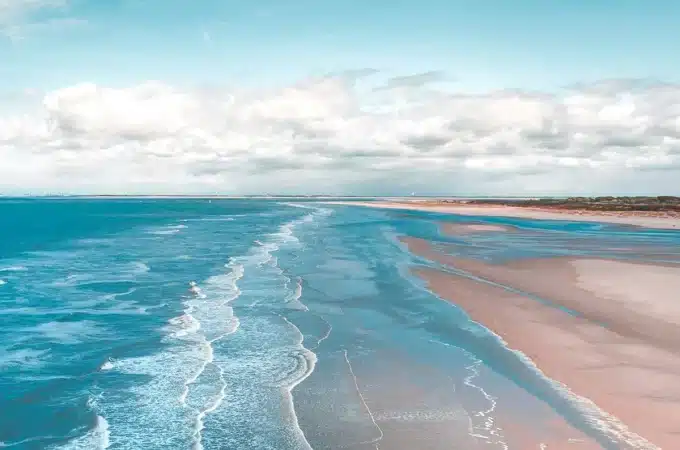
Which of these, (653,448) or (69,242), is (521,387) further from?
(69,242)

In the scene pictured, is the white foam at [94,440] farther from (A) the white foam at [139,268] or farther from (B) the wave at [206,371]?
(A) the white foam at [139,268]

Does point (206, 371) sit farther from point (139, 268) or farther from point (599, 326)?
point (139, 268)

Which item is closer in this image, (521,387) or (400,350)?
(521,387)

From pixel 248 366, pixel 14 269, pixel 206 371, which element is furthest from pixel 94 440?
pixel 14 269

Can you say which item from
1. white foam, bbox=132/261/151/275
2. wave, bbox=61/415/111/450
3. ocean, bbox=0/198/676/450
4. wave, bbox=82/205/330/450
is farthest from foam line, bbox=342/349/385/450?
white foam, bbox=132/261/151/275

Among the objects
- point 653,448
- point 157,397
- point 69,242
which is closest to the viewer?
point 653,448

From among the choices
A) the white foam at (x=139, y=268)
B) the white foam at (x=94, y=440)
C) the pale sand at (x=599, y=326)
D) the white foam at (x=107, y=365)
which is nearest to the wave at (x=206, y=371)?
the white foam at (x=107, y=365)

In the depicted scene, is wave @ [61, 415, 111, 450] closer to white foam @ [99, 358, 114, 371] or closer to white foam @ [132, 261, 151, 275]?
white foam @ [99, 358, 114, 371]

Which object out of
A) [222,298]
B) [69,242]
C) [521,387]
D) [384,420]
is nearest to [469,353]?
Answer: [521,387]
